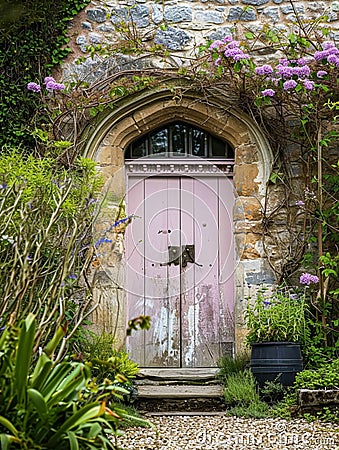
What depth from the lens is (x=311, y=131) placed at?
6453 millimetres

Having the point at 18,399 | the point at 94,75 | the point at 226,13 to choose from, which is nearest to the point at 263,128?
the point at 226,13

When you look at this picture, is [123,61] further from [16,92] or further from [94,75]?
[16,92]

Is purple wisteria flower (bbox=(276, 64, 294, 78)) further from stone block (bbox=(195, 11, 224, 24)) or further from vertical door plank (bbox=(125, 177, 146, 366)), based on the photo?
vertical door plank (bbox=(125, 177, 146, 366))

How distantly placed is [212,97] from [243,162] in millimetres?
628

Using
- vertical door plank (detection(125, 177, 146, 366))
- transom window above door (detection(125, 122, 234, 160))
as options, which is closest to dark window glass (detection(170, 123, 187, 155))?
transom window above door (detection(125, 122, 234, 160))

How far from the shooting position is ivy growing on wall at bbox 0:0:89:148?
6348mm

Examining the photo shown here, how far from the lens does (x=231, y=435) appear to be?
469cm

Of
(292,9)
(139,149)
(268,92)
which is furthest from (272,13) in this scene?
(139,149)

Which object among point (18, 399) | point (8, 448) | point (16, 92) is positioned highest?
point (16, 92)

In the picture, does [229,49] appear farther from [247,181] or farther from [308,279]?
[308,279]

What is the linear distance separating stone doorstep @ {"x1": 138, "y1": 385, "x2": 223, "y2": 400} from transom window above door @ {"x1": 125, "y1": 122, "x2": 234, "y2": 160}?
2.04 metres

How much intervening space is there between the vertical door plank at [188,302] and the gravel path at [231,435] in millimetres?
1364

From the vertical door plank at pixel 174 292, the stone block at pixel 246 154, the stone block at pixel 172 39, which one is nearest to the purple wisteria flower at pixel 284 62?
the stone block at pixel 246 154

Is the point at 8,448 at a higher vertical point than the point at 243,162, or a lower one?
lower
